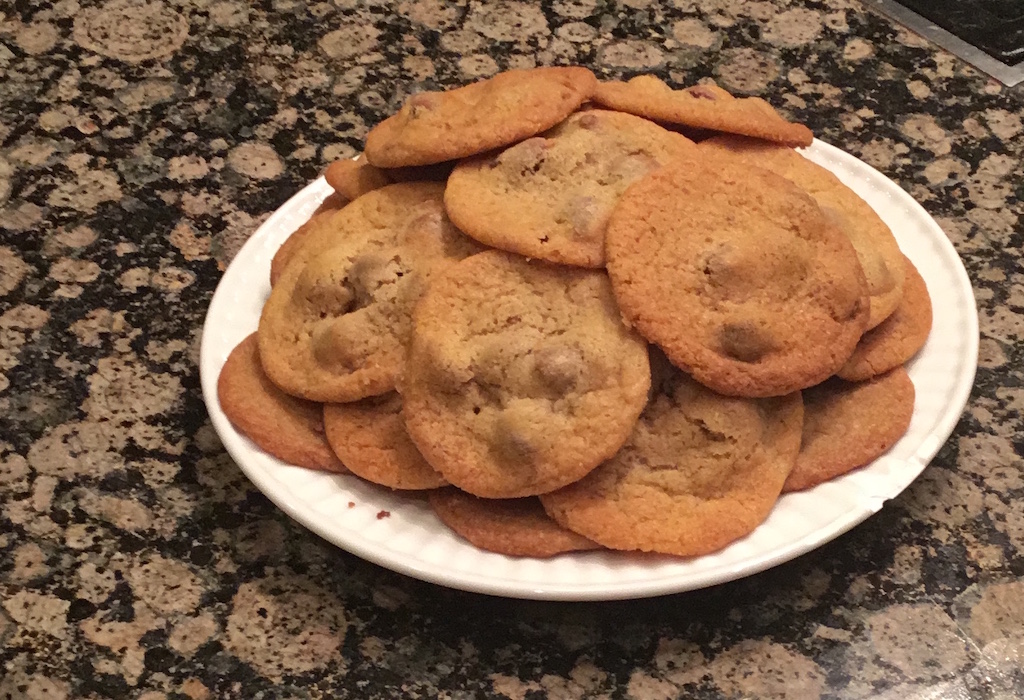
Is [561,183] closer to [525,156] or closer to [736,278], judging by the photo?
[525,156]

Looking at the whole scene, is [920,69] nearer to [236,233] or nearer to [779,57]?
[779,57]

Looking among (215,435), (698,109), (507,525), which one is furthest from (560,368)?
(215,435)

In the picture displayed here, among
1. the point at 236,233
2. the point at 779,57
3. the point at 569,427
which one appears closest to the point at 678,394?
the point at 569,427

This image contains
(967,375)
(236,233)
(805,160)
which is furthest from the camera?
(236,233)

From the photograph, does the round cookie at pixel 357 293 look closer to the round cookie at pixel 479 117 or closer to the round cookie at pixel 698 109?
the round cookie at pixel 479 117

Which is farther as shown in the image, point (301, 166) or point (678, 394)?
point (301, 166)

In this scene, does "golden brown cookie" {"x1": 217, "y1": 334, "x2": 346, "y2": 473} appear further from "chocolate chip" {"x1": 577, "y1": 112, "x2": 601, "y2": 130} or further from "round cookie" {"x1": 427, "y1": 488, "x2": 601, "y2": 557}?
"chocolate chip" {"x1": 577, "y1": 112, "x2": 601, "y2": 130}
